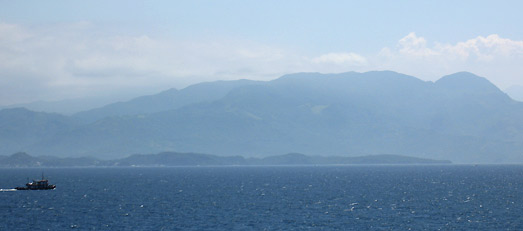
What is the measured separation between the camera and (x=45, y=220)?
422 feet

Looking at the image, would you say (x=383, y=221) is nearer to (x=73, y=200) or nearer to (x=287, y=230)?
(x=287, y=230)

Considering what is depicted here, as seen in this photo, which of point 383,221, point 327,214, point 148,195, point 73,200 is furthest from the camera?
point 148,195

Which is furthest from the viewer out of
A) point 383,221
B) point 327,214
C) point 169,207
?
point 169,207

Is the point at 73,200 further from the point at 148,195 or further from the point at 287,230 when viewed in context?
the point at 287,230

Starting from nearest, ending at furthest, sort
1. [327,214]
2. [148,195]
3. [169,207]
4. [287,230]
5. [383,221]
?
[287,230], [383,221], [327,214], [169,207], [148,195]

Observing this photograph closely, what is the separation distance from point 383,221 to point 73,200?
92981mm

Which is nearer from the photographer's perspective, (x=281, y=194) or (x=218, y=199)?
(x=218, y=199)

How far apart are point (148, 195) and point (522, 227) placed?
11446cm

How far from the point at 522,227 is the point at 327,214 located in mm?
39938

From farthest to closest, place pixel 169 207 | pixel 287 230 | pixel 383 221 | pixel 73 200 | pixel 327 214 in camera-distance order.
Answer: pixel 73 200
pixel 169 207
pixel 327 214
pixel 383 221
pixel 287 230

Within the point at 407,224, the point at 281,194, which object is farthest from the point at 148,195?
the point at 407,224

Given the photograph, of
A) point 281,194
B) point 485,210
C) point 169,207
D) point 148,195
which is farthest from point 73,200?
point 485,210

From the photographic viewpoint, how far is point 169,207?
153875 mm

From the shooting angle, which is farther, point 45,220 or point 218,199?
point 218,199
